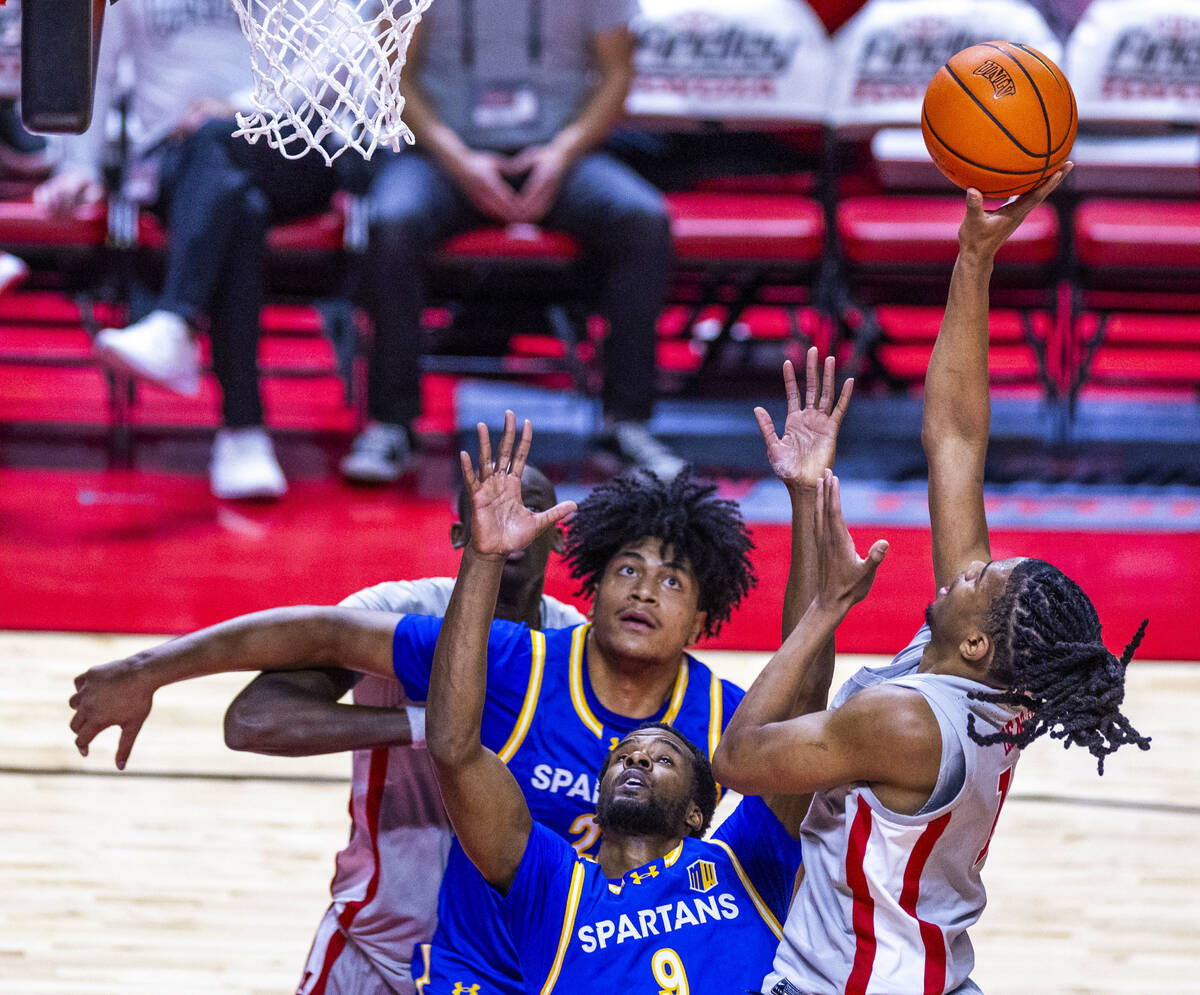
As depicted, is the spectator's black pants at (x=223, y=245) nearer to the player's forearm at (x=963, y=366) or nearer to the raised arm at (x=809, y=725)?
the player's forearm at (x=963, y=366)

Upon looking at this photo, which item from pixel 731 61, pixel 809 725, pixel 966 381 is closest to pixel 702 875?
pixel 809 725

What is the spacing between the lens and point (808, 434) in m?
2.73

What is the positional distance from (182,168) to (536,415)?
203 centimetres

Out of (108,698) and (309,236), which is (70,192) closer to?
(309,236)

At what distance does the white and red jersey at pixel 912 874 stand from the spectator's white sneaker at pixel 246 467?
409 cm

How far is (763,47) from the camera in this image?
6879mm

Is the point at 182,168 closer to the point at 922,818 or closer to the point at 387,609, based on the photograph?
the point at 387,609

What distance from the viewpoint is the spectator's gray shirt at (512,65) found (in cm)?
655

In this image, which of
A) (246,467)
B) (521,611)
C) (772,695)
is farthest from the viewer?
(246,467)

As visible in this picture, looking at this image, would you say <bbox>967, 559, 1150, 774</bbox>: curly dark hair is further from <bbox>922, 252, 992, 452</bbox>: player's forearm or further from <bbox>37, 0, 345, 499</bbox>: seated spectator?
<bbox>37, 0, 345, 499</bbox>: seated spectator

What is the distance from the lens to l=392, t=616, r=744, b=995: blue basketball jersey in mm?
2688

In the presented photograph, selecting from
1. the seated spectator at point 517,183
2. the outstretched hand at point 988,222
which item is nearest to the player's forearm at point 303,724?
the outstretched hand at point 988,222

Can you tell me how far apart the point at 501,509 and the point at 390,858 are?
0.88 meters

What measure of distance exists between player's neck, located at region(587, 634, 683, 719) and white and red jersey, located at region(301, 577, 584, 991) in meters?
0.38
